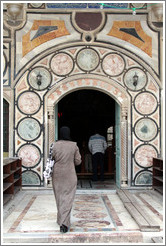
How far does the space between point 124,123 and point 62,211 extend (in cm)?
439

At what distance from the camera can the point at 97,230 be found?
5.90 meters

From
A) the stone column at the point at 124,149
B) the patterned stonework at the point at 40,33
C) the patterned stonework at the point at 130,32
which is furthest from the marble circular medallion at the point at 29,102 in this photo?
the patterned stonework at the point at 130,32

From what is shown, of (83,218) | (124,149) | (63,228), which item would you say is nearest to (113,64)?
(124,149)

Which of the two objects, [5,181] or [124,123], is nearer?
[5,181]

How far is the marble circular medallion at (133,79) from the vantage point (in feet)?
32.0

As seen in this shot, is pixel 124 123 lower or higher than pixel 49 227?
higher

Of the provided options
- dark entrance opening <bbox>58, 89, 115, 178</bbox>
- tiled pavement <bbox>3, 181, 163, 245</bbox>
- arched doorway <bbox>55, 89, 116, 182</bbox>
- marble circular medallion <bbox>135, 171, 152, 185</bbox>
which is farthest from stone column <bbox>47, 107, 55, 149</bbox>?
dark entrance opening <bbox>58, 89, 115, 178</bbox>

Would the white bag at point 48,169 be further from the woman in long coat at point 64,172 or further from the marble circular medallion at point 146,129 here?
the marble circular medallion at point 146,129

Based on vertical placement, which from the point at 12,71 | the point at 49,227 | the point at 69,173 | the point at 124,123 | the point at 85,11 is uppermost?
the point at 85,11

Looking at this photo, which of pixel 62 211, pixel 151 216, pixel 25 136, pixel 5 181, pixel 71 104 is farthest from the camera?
pixel 71 104

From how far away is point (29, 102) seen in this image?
31.6 feet

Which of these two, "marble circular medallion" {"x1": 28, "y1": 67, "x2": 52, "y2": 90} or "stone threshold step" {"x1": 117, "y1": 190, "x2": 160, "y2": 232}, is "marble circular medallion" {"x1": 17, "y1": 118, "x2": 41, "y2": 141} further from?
"stone threshold step" {"x1": 117, "y1": 190, "x2": 160, "y2": 232}

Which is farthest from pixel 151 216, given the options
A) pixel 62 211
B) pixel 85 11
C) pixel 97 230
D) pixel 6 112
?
pixel 85 11

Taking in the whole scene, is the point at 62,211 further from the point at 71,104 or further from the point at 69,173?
the point at 71,104
